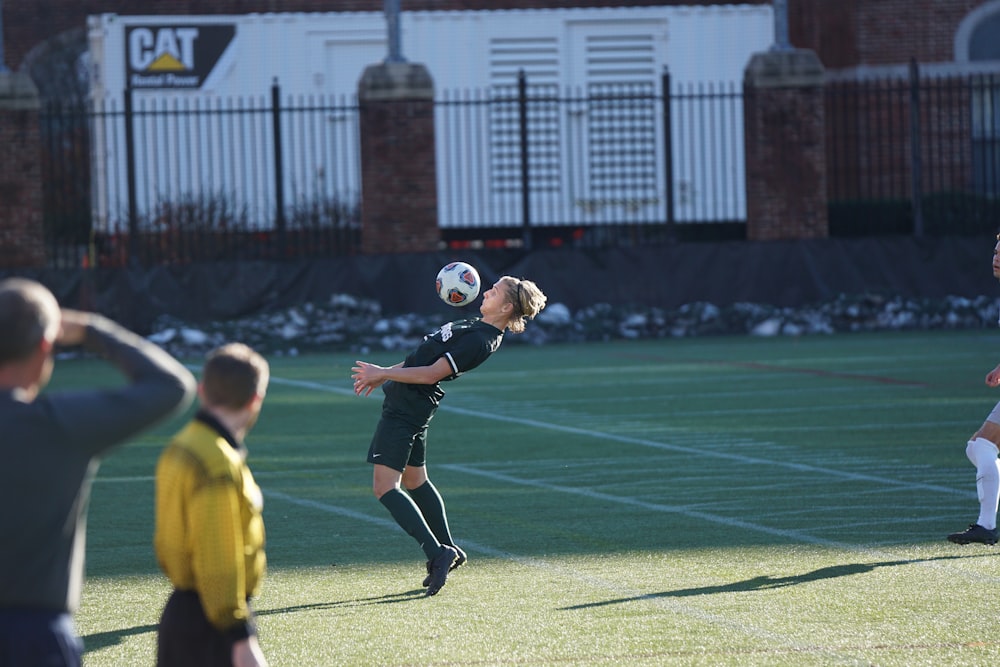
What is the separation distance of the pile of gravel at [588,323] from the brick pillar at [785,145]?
2236 mm

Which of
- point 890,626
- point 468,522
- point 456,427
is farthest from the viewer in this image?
point 456,427

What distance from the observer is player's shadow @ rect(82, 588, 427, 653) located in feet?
21.6

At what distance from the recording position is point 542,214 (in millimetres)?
29359

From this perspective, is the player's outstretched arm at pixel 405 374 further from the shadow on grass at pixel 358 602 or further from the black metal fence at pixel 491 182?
the black metal fence at pixel 491 182

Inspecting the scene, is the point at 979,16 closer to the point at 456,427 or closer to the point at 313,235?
the point at 313,235

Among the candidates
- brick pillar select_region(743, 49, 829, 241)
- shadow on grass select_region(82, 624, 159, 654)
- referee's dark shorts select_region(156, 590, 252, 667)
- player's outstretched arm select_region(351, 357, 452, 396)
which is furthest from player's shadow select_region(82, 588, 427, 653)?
brick pillar select_region(743, 49, 829, 241)

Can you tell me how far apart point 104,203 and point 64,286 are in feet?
12.2

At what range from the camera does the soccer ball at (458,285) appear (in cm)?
805

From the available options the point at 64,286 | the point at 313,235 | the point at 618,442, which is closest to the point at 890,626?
the point at 618,442

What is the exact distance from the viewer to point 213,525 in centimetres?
410

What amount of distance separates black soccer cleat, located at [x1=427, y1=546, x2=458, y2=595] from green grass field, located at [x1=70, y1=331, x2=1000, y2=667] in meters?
0.07

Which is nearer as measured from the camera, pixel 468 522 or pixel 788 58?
pixel 468 522

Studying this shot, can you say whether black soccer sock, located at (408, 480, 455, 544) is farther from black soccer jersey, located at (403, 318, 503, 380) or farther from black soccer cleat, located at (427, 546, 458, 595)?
black soccer jersey, located at (403, 318, 503, 380)

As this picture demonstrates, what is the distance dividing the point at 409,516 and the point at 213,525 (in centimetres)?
367
